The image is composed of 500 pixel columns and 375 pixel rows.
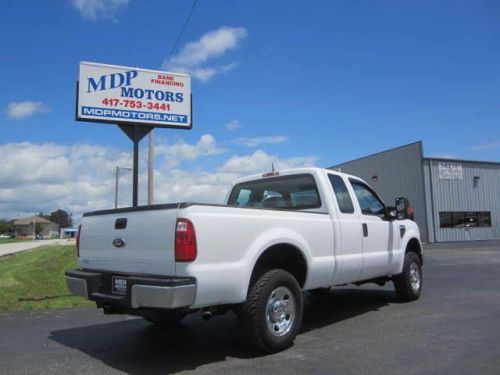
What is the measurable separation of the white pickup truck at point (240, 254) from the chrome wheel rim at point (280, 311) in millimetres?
11

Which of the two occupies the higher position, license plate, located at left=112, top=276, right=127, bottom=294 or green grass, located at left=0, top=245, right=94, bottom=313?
license plate, located at left=112, top=276, right=127, bottom=294

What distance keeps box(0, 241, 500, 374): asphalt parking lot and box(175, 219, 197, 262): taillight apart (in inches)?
46.3

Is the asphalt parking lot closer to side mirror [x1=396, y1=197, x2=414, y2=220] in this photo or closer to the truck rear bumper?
the truck rear bumper

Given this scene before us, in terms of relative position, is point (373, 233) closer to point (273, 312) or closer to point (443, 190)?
point (273, 312)

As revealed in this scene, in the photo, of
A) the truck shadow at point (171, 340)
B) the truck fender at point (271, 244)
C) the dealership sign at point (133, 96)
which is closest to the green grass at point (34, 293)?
the truck shadow at point (171, 340)

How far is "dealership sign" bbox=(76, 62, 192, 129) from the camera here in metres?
11.8

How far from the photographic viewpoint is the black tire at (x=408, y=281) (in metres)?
8.59

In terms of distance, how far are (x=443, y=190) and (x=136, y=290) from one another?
33.4 m

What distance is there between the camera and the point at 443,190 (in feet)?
115

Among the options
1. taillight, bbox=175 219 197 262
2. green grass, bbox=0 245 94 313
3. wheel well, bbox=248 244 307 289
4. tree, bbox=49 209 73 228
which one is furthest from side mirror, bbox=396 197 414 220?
tree, bbox=49 209 73 228

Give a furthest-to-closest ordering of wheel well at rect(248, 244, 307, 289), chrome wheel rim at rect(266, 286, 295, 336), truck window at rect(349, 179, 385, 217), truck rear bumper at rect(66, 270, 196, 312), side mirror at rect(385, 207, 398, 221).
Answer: side mirror at rect(385, 207, 398, 221) → truck window at rect(349, 179, 385, 217) → wheel well at rect(248, 244, 307, 289) → chrome wheel rim at rect(266, 286, 295, 336) → truck rear bumper at rect(66, 270, 196, 312)

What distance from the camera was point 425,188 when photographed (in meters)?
34.3

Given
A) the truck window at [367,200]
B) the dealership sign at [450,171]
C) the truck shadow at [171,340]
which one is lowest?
the truck shadow at [171,340]

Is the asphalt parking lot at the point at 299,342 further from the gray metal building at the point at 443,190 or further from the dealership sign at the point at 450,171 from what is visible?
the dealership sign at the point at 450,171
